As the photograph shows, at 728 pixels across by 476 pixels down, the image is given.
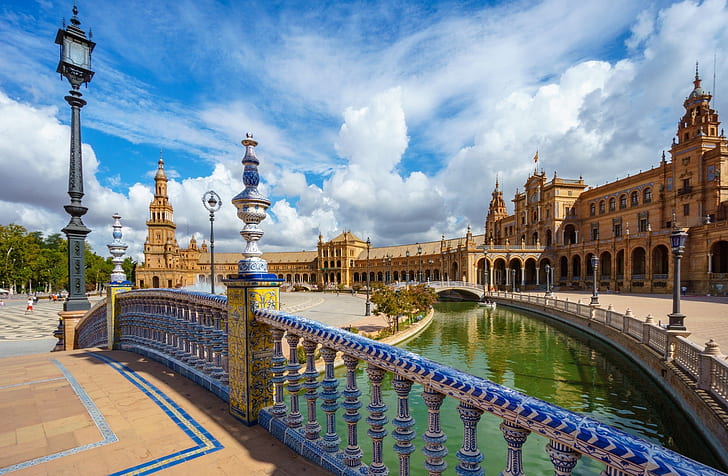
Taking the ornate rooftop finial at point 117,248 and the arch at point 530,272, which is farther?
the arch at point 530,272

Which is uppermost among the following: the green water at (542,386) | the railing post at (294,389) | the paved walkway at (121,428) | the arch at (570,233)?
the arch at (570,233)

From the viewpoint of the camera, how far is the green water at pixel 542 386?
309 inches

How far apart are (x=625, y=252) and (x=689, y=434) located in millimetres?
36146

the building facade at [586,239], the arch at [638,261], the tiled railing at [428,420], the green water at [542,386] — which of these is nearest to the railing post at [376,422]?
the tiled railing at [428,420]

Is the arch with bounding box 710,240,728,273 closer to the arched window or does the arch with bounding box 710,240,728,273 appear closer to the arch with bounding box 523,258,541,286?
the arched window

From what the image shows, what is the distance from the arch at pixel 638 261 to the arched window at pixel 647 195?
19.8 ft

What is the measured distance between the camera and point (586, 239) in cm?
4869

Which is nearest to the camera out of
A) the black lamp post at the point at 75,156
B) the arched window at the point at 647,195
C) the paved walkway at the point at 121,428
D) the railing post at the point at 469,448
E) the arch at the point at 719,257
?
the railing post at the point at 469,448

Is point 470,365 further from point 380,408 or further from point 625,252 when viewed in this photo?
point 625,252

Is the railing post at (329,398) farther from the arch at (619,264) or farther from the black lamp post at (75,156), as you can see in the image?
the arch at (619,264)

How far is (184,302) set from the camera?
17.8 ft

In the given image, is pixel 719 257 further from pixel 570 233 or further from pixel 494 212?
pixel 494 212

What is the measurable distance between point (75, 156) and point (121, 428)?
12.4 meters

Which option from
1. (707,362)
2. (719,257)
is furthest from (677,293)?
(719,257)
